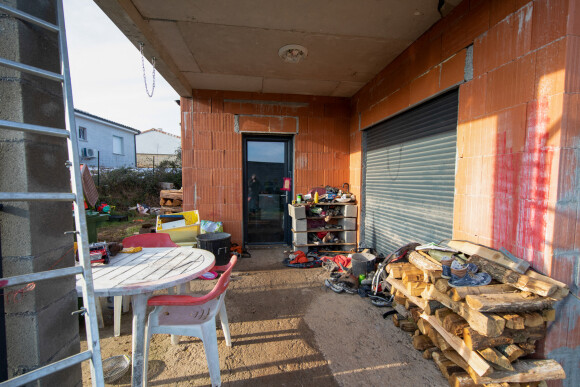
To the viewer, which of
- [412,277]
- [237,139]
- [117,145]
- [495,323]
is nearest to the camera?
[495,323]

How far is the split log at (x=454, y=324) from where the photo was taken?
6.07ft

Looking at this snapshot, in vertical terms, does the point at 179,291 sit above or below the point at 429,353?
above

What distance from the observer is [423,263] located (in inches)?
90.7

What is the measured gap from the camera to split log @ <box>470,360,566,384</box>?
5.38 feet

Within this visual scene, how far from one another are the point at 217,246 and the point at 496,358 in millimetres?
3710

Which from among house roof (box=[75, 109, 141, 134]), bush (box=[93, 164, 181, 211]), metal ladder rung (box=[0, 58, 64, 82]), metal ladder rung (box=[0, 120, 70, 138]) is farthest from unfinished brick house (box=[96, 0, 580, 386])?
house roof (box=[75, 109, 141, 134])

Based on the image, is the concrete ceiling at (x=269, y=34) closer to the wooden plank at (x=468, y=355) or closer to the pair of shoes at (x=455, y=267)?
the pair of shoes at (x=455, y=267)

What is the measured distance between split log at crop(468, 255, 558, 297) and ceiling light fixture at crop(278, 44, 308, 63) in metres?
3.33

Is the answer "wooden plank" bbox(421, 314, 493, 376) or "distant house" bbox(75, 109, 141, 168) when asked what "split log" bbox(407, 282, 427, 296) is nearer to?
"wooden plank" bbox(421, 314, 493, 376)

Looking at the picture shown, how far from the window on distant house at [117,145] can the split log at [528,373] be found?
20847 mm

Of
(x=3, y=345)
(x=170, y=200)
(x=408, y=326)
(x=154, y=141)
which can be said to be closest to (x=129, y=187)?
(x=170, y=200)

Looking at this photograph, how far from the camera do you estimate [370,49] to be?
3574 mm

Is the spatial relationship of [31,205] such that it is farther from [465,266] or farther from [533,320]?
[533,320]

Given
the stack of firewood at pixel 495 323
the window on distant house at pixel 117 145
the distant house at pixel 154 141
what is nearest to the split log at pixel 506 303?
the stack of firewood at pixel 495 323
